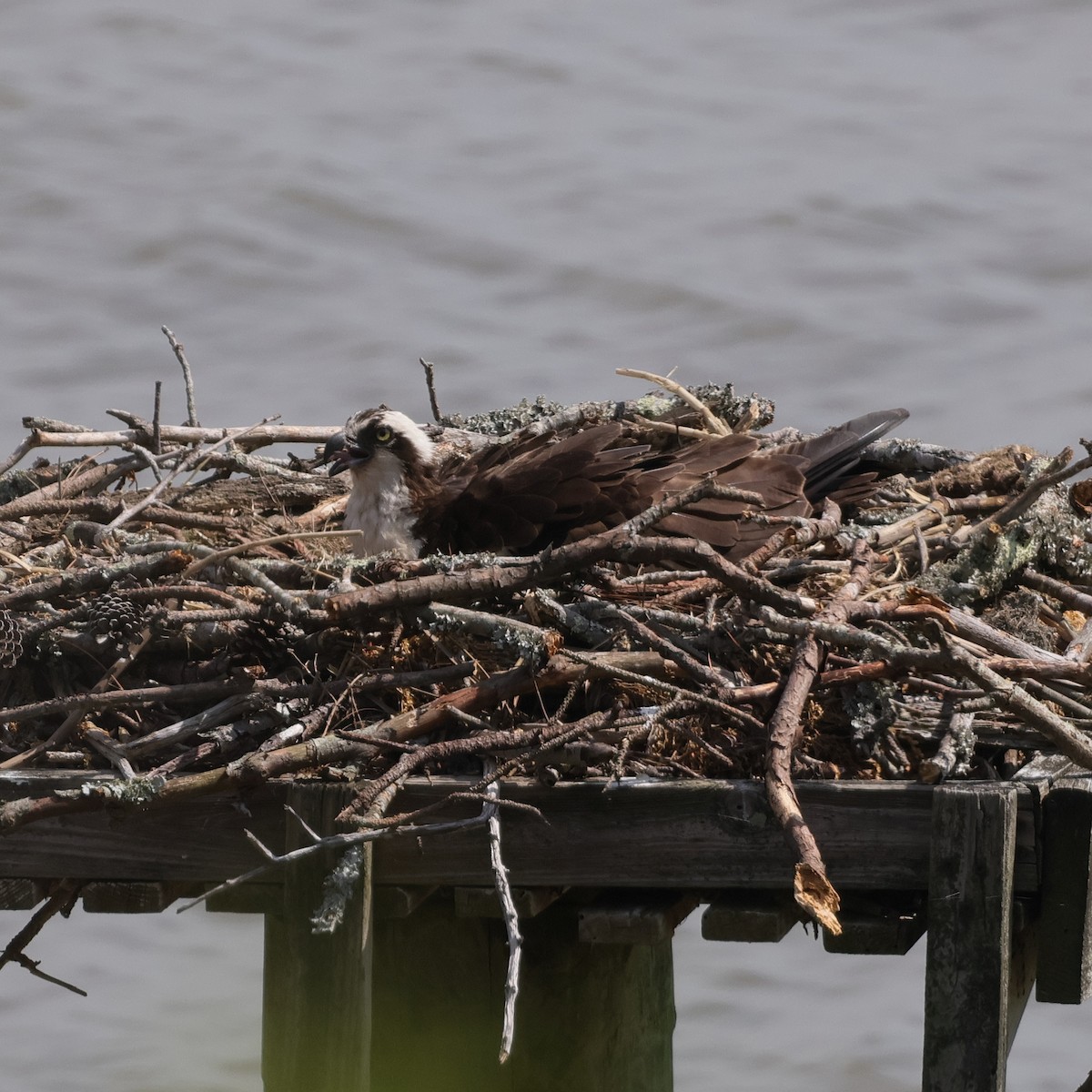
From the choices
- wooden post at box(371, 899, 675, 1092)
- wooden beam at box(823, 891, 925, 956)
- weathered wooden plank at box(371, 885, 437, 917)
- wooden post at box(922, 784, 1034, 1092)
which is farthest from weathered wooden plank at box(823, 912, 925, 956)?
weathered wooden plank at box(371, 885, 437, 917)

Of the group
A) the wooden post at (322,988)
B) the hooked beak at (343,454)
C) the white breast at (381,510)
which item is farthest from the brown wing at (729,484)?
the wooden post at (322,988)

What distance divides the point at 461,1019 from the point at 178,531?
154 cm

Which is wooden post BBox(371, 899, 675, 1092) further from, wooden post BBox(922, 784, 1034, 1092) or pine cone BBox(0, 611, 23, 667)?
pine cone BBox(0, 611, 23, 667)

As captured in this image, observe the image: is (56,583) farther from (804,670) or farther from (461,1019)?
(804,670)

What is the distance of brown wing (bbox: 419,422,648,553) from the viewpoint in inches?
159

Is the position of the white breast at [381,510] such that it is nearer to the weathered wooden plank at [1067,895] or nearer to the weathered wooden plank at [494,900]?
the weathered wooden plank at [494,900]

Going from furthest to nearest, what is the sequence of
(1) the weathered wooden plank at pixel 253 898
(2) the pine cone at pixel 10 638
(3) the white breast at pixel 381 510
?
(3) the white breast at pixel 381 510 → (2) the pine cone at pixel 10 638 → (1) the weathered wooden plank at pixel 253 898

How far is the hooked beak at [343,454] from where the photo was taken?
453cm

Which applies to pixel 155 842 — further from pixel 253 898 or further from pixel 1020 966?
pixel 1020 966

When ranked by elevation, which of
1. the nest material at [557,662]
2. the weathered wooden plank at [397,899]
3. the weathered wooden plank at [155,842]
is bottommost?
the weathered wooden plank at [397,899]

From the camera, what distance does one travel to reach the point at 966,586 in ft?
11.9

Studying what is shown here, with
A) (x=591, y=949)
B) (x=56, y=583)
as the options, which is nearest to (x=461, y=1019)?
(x=591, y=949)

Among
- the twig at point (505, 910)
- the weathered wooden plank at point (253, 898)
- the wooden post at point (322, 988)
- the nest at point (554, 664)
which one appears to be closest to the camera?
the twig at point (505, 910)

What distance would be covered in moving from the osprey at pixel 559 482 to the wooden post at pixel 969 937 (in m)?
1.08
